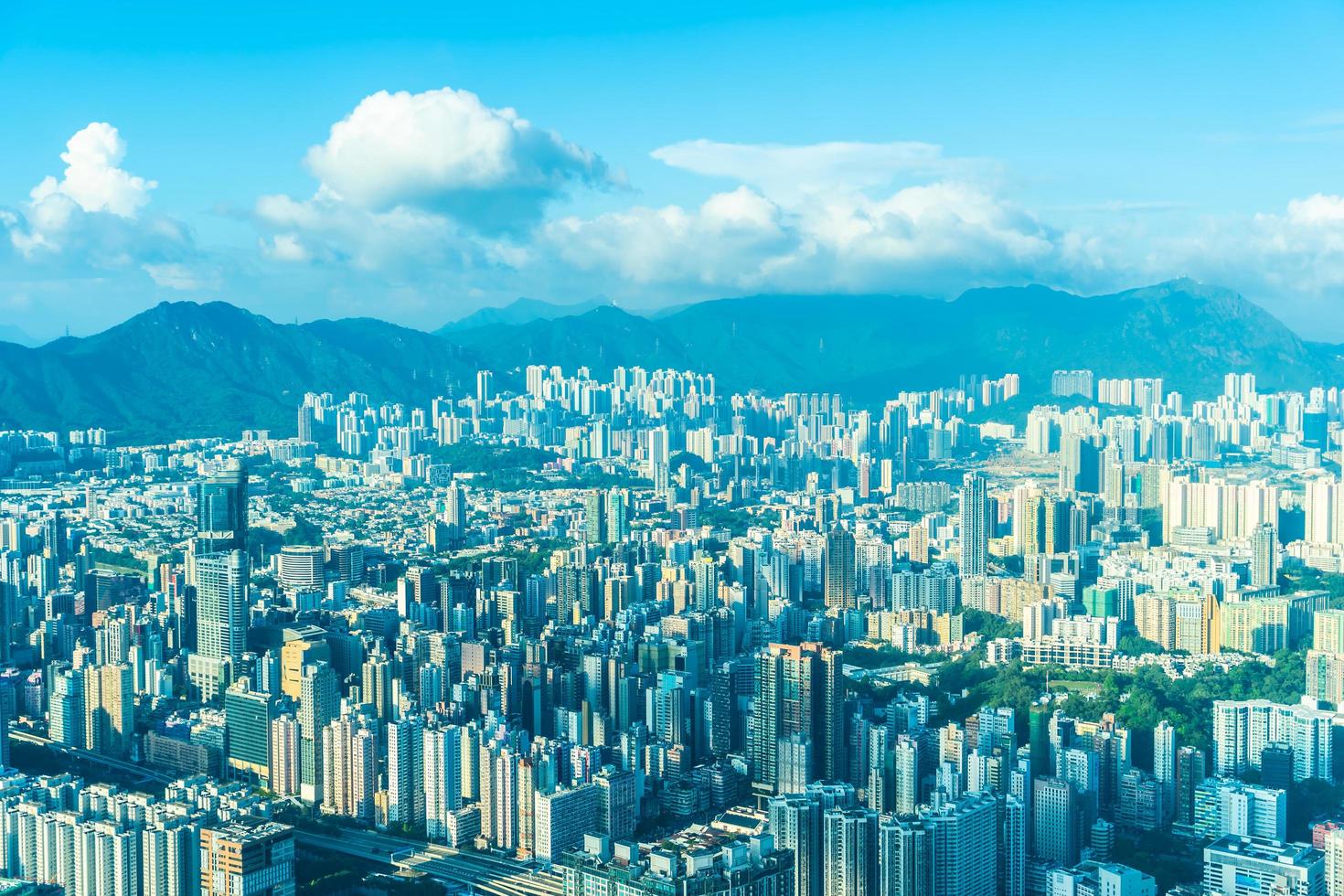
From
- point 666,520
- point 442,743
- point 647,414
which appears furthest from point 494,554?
point 647,414

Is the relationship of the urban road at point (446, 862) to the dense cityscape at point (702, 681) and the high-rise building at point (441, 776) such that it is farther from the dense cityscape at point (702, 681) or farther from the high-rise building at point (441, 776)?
the high-rise building at point (441, 776)

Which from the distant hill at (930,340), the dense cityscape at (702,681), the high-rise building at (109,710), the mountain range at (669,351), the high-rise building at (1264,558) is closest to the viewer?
the dense cityscape at (702,681)

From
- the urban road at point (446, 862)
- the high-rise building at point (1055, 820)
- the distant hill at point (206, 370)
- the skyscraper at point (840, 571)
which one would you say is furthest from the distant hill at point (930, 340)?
the urban road at point (446, 862)

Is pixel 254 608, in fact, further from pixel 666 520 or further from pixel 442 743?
pixel 666 520

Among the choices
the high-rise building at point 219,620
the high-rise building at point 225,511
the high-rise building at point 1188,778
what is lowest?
the high-rise building at point 1188,778

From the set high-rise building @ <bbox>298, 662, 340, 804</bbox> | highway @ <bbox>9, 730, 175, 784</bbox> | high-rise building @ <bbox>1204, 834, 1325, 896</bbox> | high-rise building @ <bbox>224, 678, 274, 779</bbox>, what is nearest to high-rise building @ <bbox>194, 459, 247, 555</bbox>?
highway @ <bbox>9, 730, 175, 784</bbox>

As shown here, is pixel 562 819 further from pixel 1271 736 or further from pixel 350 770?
pixel 1271 736

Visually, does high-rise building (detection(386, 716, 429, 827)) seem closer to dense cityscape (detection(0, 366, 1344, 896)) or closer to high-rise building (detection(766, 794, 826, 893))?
dense cityscape (detection(0, 366, 1344, 896))
